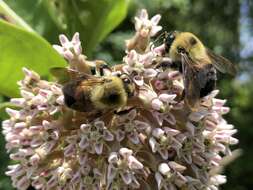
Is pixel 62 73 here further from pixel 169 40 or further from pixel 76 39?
pixel 169 40

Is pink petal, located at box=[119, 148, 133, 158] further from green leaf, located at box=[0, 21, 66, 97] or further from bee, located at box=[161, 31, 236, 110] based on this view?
green leaf, located at box=[0, 21, 66, 97]

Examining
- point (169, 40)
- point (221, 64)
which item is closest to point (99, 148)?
point (169, 40)

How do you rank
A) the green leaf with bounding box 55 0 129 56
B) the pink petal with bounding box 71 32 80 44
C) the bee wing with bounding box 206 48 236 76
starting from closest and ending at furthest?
the pink petal with bounding box 71 32 80 44, the bee wing with bounding box 206 48 236 76, the green leaf with bounding box 55 0 129 56

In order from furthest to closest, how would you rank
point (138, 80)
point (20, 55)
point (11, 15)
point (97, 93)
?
point (11, 15), point (20, 55), point (138, 80), point (97, 93)

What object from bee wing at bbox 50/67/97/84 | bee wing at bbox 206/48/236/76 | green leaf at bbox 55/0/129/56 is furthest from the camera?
green leaf at bbox 55/0/129/56

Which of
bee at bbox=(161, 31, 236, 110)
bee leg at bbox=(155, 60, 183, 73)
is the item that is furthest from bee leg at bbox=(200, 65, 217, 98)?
bee leg at bbox=(155, 60, 183, 73)

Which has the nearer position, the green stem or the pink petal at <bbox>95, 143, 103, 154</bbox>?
the pink petal at <bbox>95, 143, 103, 154</bbox>

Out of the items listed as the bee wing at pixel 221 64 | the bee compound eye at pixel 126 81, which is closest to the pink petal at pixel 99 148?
the bee compound eye at pixel 126 81

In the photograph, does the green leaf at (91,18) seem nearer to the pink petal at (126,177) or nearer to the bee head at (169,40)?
the bee head at (169,40)
